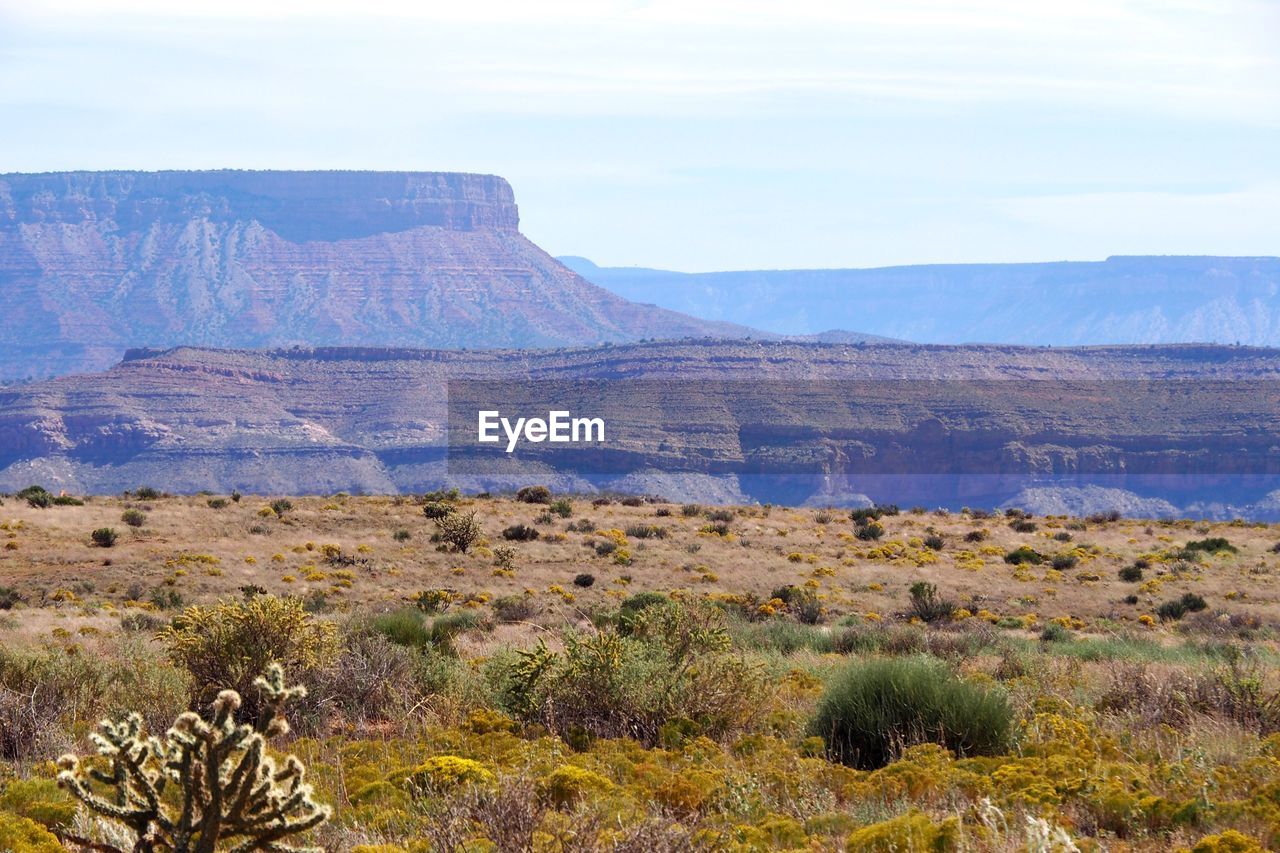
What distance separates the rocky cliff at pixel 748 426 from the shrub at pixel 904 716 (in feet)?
266

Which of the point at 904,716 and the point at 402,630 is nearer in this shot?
the point at 904,716

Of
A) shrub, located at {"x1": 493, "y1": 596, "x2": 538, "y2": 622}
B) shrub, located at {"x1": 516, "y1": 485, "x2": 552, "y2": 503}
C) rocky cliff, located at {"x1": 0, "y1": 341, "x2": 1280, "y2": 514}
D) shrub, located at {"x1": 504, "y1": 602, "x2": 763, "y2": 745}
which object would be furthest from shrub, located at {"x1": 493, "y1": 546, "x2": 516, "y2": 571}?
rocky cliff, located at {"x1": 0, "y1": 341, "x2": 1280, "y2": 514}

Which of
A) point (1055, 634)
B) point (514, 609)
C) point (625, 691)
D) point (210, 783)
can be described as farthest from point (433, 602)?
point (210, 783)

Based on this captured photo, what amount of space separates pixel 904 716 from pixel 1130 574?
23626 mm

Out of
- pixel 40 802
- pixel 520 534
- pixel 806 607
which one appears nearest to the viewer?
pixel 40 802

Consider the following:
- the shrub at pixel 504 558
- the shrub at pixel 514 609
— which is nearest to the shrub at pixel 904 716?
the shrub at pixel 514 609

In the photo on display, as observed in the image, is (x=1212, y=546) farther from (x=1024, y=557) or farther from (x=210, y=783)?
(x=210, y=783)

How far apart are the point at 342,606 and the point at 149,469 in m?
82.8

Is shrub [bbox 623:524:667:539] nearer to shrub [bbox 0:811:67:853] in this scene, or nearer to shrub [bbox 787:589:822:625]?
shrub [bbox 787:589:822:625]

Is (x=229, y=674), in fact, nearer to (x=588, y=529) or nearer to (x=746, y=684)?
(x=746, y=684)

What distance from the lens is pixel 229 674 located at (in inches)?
390

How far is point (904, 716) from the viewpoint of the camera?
8.74 meters

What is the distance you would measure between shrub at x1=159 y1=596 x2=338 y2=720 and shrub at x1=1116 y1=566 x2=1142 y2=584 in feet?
79.8

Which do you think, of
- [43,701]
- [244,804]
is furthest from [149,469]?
[244,804]
